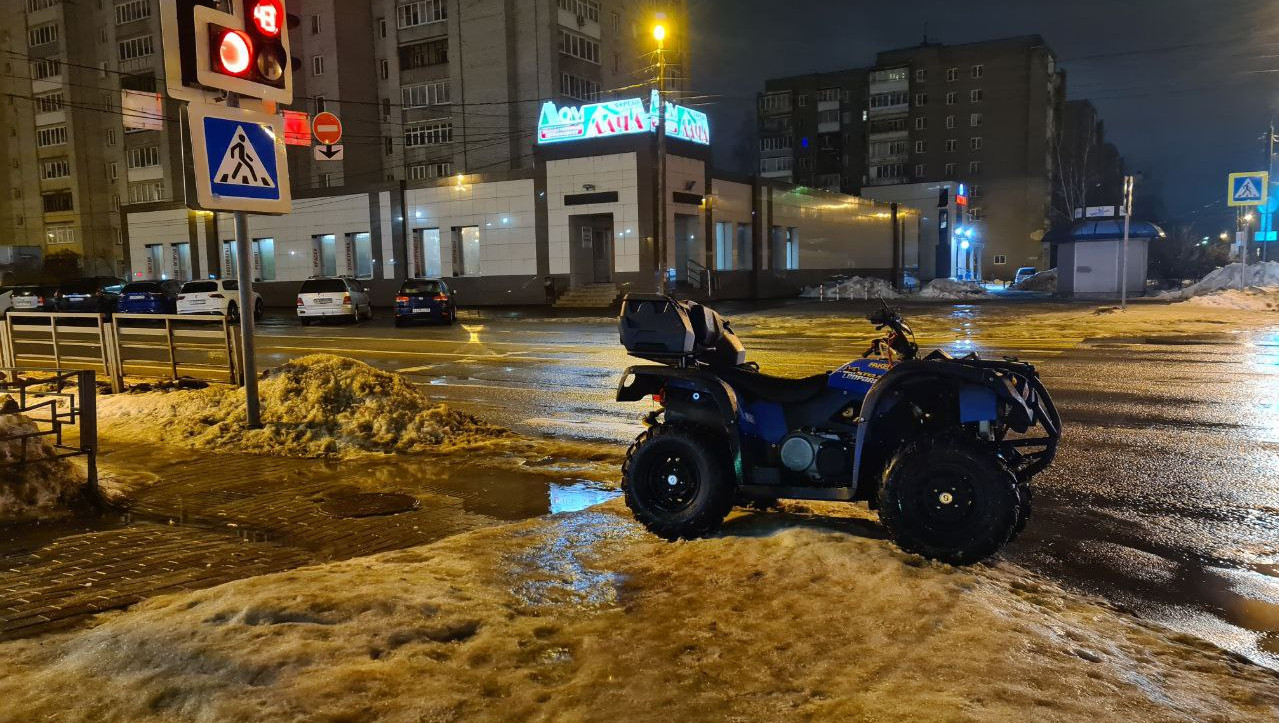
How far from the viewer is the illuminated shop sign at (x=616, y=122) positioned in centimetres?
3594

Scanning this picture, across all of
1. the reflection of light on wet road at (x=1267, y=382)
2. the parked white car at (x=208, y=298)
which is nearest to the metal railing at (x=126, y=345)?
the reflection of light on wet road at (x=1267, y=382)

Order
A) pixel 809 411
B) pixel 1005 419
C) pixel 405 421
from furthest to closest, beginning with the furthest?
pixel 405 421 → pixel 809 411 → pixel 1005 419

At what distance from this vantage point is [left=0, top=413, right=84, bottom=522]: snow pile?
596cm

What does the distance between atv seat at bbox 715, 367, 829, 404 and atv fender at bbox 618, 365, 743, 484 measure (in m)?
0.16

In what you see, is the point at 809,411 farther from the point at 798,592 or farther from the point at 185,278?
the point at 185,278

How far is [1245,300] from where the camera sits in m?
27.5

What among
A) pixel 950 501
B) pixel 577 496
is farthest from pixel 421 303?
pixel 950 501

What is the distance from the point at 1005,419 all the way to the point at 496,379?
33.4 ft

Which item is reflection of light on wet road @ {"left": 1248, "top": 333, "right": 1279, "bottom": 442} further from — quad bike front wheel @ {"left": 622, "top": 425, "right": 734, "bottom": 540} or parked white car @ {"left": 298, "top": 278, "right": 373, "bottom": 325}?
parked white car @ {"left": 298, "top": 278, "right": 373, "bottom": 325}

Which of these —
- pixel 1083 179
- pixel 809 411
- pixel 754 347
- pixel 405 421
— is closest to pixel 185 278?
pixel 754 347

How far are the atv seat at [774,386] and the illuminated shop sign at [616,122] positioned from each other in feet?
102

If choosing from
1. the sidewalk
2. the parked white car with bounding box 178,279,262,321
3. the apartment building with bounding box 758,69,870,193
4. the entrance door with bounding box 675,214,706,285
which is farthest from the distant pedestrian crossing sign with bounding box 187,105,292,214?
the apartment building with bounding box 758,69,870,193

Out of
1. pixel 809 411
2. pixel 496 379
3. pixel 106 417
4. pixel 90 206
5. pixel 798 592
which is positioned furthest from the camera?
pixel 90 206

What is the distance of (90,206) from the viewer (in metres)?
66.5
